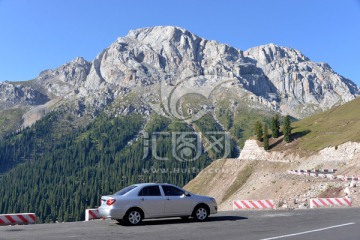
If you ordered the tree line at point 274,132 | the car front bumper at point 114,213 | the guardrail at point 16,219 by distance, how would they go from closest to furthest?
the car front bumper at point 114,213 < the guardrail at point 16,219 < the tree line at point 274,132

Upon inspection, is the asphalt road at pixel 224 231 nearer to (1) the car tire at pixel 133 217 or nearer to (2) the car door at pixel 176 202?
(1) the car tire at pixel 133 217

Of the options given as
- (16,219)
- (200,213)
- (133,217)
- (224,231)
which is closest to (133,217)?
(133,217)

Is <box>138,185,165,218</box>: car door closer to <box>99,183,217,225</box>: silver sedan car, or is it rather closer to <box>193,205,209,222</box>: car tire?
<box>99,183,217,225</box>: silver sedan car

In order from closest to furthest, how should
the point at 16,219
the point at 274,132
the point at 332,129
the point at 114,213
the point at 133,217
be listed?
the point at 114,213, the point at 133,217, the point at 16,219, the point at 332,129, the point at 274,132

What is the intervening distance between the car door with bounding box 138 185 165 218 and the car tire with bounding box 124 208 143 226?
0.37m

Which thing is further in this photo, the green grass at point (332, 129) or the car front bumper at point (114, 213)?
the green grass at point (332, 129)

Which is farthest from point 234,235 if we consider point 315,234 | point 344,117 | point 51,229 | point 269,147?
point 344,117

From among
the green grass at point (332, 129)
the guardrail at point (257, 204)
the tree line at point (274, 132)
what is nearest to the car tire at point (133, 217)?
the guardrail at point (257, 204)

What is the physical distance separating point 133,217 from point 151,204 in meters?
1.15

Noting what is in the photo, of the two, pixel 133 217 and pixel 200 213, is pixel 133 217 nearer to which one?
pixel 133 217

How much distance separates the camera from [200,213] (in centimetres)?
2109

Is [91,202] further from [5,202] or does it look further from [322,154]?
[322,154]

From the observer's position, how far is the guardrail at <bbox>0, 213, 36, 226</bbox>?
22.8 m

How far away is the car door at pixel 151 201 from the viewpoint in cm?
1973
